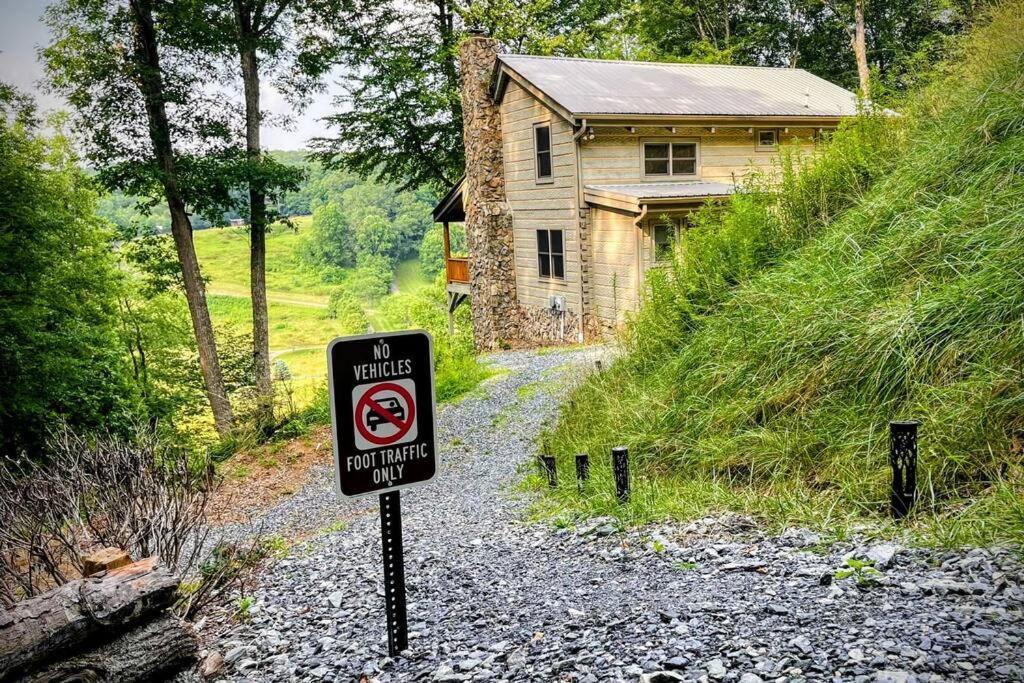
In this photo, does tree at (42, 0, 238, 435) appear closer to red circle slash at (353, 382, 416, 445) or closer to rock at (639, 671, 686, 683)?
red circle slash at (353, 382, 416, 445)

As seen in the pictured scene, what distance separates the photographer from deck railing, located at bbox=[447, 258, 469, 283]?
2276cm

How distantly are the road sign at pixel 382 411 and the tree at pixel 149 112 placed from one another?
13.3 m

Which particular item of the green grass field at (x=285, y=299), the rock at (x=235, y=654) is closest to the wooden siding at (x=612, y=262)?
the rock at (x=235, y=654)

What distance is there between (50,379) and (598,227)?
12.3 metres

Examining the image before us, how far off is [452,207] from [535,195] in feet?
15.1

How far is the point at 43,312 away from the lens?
47.9 feet

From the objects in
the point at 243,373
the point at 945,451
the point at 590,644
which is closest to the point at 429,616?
the point at 590,644

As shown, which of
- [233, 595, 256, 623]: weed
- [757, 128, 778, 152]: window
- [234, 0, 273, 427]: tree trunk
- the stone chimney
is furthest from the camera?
the stone chimney

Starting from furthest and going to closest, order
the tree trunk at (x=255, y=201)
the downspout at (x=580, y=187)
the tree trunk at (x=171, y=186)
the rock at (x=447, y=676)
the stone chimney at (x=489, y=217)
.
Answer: the stone chimney at (x=489, y=217) → the tree trunk at (x=255, y=201) → the downspout at (x=580, y=187) → the tree trunk at (x=171, y=186) → the rock at (x=447, y=676)

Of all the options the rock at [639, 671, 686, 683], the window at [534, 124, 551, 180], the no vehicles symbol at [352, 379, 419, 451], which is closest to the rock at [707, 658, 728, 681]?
the rock at [639, 671, 686, 683]

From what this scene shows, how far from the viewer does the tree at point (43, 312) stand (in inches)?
567

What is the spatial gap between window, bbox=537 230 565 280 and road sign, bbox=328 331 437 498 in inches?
575

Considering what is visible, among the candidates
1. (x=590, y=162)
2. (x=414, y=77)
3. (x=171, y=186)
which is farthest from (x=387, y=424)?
(x=414, y=77)

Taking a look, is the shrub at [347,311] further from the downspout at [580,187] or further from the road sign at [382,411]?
the road sign at [382,411]
